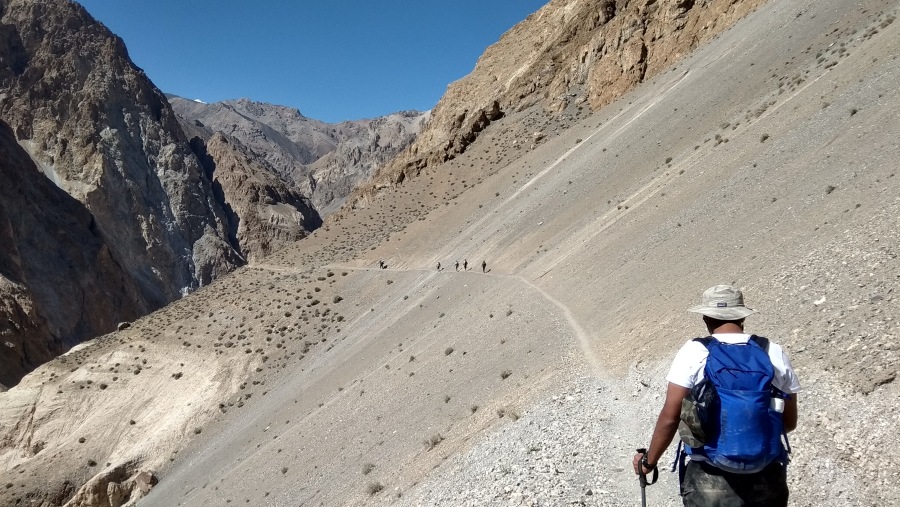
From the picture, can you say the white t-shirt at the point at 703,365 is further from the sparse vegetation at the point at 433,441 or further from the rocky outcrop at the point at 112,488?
the rocky outcrop at the point at 112,488

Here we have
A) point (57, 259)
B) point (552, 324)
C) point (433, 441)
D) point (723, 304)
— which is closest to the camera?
point (723, 304)

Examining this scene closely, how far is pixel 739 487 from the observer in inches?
126

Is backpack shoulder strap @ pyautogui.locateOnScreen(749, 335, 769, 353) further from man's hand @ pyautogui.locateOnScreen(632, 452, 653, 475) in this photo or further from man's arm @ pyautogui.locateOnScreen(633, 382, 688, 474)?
man's hand @ pyautogui.locateOnScreen(632, 452, 653, 475)

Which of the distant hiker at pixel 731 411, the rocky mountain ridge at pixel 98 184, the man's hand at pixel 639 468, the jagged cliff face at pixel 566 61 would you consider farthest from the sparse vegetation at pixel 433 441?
the rocky mountain ridge at pixel 98 184

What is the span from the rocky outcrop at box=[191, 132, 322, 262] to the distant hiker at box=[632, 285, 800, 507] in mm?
105865

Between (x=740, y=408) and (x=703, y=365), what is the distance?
0.27 m

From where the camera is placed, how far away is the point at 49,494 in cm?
2334

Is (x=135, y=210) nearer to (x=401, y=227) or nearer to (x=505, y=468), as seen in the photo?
(x=401, y=227)

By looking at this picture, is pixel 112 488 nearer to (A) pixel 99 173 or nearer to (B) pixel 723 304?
(B) pixel 723 304

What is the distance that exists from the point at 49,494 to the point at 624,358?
79.5 feet

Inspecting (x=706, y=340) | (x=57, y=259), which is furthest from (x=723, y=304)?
(x=57, y=259)

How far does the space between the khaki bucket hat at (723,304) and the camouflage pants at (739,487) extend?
81 cm

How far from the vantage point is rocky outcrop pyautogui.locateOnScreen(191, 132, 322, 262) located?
110 metres

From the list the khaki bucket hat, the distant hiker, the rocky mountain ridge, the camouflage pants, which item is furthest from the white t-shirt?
the rocky mountain ridge
